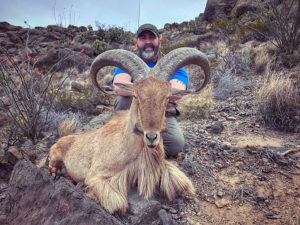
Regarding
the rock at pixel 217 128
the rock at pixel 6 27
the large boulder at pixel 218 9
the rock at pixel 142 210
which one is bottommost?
the rock at pixel 142 210

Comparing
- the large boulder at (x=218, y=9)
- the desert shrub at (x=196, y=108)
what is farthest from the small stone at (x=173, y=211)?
the large boulder at (x=218, y=9)

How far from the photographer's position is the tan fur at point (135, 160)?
2.48m

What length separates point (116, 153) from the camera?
3.02 m

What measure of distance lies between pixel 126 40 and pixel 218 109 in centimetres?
1408

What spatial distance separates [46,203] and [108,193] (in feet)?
2.62

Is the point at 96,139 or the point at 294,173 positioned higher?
the point at 96,139

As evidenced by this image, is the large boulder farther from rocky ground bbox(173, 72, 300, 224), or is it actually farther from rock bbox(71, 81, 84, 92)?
rocky ground bbox(173, 72, 300, 224)

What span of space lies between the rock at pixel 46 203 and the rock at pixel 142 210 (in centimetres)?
67

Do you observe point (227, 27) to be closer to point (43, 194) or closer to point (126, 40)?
point (126, 40)

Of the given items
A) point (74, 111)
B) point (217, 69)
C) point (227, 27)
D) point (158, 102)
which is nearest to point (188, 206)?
point (158, 102)

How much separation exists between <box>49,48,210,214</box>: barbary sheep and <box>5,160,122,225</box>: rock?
27.1 inches

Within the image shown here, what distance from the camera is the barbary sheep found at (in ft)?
8.17

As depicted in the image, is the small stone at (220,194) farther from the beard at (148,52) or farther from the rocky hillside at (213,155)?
the beard at (148,52)

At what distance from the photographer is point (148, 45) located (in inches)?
191
